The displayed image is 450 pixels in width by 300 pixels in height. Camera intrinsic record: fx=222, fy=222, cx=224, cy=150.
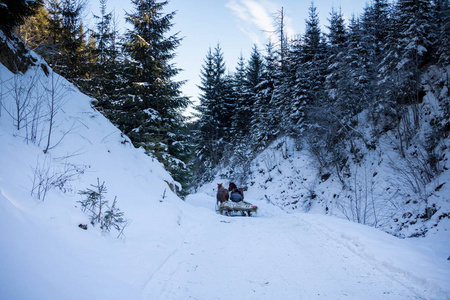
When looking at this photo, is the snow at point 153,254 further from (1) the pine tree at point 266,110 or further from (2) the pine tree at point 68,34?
(1) the pine tree at point 266,110

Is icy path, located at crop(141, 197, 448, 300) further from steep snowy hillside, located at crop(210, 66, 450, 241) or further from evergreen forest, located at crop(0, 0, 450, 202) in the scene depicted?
evergreen forest, located at crop(0, 0, 450, 202)

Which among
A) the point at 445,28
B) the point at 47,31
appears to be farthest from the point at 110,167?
the point at 445,28

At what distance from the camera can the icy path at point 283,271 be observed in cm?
300

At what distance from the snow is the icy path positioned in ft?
0.05

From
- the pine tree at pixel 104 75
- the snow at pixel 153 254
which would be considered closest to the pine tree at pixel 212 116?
the pine tree at pixel 104 75

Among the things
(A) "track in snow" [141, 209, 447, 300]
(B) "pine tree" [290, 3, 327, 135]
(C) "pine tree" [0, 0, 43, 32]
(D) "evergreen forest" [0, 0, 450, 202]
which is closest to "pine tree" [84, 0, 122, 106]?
(D) "evergreen forest" [0, 0, 450, 202]

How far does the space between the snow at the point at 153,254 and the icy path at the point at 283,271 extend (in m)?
0.02

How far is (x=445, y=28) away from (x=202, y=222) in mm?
16301

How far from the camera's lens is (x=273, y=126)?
73.8 ft

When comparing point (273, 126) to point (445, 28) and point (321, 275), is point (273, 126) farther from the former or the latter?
point (321, 275)

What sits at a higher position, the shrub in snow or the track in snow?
the shrub in snow

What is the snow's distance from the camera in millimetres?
2525

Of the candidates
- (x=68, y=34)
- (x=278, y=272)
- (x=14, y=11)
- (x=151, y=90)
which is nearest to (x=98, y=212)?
(x=278, y=272)

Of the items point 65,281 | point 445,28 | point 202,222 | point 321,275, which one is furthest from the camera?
point 445,28
